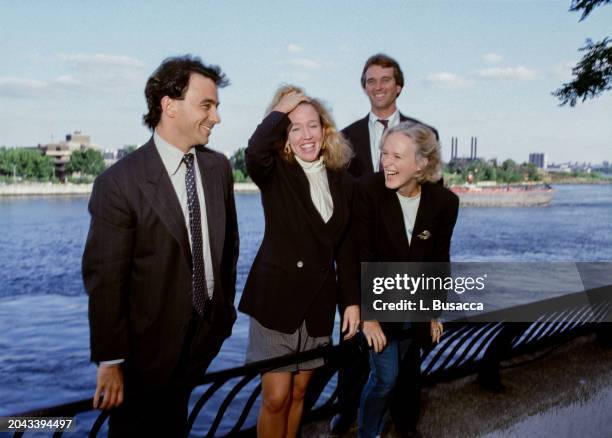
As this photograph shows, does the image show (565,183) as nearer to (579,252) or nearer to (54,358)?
(579,252)

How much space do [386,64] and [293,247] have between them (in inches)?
70.8

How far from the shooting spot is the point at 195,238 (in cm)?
226

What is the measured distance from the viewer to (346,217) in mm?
2727

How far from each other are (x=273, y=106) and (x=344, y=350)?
3.77ft

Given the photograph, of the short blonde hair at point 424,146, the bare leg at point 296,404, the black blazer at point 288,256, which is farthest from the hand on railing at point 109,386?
the short blonde hair at point 424,146

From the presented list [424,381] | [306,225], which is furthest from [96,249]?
[424,381]

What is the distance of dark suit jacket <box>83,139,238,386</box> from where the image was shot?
2062 mm

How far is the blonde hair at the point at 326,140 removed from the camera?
265 cm

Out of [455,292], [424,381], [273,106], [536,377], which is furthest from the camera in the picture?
[536,377]

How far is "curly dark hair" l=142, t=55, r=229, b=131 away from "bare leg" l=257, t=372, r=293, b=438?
1139mm

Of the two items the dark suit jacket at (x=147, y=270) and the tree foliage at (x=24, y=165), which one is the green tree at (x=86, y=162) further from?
the dark suit jacket at (x=147, y=270)

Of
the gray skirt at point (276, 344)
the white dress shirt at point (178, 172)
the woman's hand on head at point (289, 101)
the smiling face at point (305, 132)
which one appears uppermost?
the woman's hand on head at point (289, 101)

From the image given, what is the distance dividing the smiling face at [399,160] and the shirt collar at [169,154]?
106 centimetres

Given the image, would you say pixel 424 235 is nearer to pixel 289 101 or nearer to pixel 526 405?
pixel 289 101
